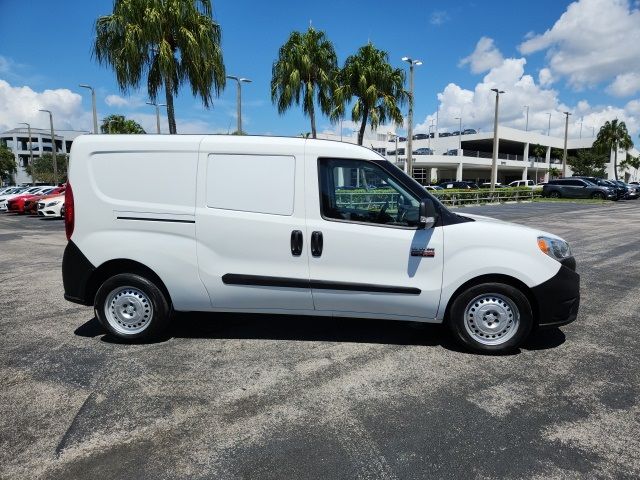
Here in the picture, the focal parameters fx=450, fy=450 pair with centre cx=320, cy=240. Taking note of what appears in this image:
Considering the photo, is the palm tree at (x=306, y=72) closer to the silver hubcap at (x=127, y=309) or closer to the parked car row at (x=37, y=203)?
the parked car row at (x=37, y=203)

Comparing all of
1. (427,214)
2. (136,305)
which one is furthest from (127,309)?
Result: (427,214)

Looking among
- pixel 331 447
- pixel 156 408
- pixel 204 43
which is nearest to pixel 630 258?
pixel 331 447

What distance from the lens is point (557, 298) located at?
3982 millimetres

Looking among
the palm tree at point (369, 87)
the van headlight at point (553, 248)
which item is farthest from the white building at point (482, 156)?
the van headlight at point (553, 248)

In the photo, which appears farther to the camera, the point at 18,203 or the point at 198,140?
the point at 18,203

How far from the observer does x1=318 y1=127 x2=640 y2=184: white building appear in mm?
65125

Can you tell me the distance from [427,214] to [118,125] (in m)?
47.0

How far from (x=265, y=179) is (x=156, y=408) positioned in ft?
6.86

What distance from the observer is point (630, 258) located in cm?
925

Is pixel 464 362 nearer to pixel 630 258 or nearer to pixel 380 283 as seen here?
pixel 380 283

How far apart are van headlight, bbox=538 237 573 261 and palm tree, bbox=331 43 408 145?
64.3 ft

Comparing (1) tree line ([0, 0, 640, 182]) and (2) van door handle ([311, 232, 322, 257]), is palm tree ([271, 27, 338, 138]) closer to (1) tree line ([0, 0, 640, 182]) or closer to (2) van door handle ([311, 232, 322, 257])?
(1) tree line ([0, 0, 640, 182])

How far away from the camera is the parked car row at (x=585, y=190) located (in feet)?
111

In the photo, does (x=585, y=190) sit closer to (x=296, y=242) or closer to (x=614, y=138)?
(x=296, y=242)
